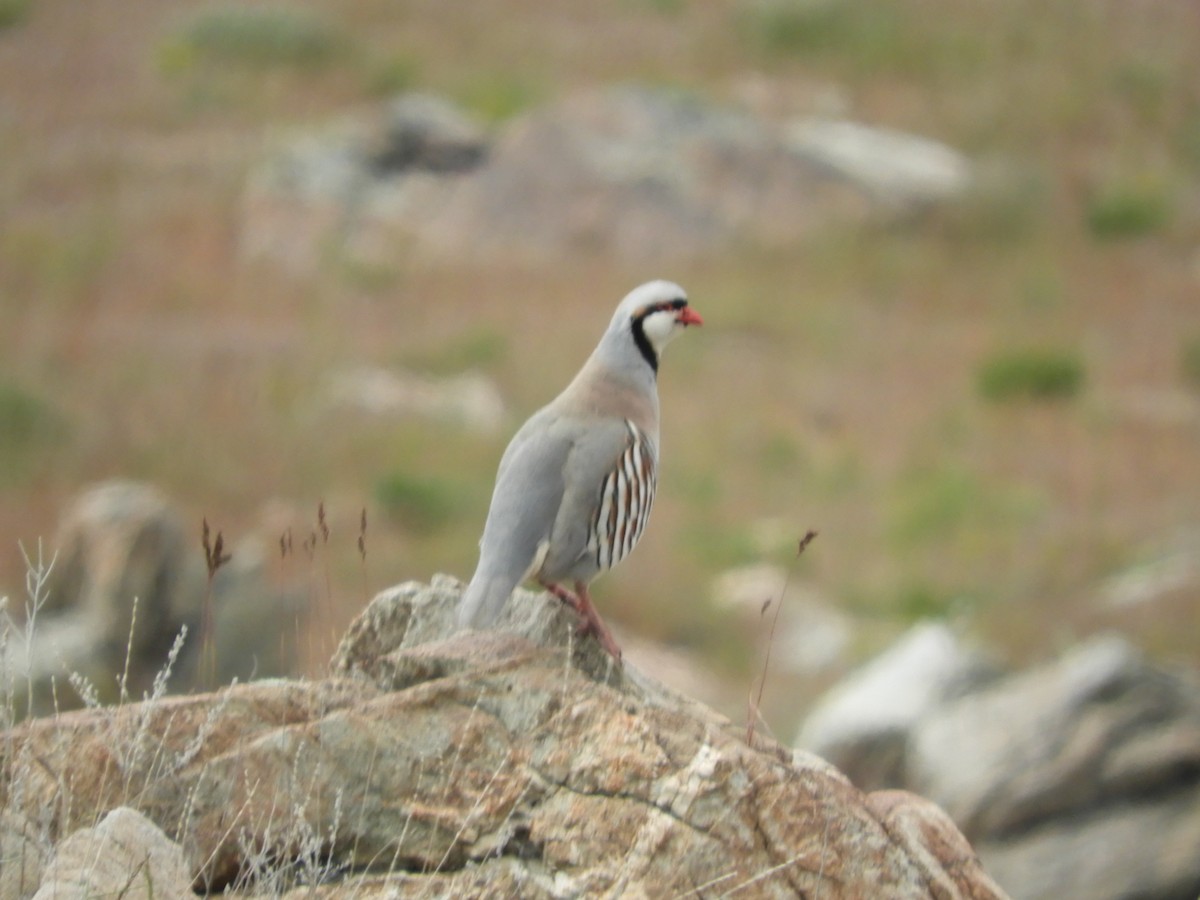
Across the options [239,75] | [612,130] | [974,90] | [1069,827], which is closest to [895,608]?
[1069,827]

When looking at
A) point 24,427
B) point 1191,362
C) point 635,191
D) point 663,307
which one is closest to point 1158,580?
point 1191,362

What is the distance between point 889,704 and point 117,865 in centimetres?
848

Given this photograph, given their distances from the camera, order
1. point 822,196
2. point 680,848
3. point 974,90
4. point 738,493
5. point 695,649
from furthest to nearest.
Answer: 1. point 974,90
2. point 822,196
3. point 738,493
4. point 695,649
5. point 680,848

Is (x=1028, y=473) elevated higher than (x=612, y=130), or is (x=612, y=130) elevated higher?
(x=612, y=130)

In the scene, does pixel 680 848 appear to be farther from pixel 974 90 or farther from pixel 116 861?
pixel 974 90

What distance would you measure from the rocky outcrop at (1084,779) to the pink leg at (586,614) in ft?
15.3

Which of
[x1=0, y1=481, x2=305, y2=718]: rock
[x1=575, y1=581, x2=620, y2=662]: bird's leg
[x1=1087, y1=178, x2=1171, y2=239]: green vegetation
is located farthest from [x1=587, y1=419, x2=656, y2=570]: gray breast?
[x1=1087, y1=178, x2=1171, y2=239]: green vegetation

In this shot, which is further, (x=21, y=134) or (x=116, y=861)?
(x=21, y=134)

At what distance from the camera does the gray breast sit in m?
5.22

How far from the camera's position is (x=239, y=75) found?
112 ft

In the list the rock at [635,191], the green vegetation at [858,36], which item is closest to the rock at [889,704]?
the rock at [635,191]

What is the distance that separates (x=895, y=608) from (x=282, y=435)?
734 centimetres

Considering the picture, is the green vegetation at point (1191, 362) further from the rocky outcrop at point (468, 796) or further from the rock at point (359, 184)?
the rocky outcrop at point (468, 796)

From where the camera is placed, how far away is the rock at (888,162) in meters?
28.2
